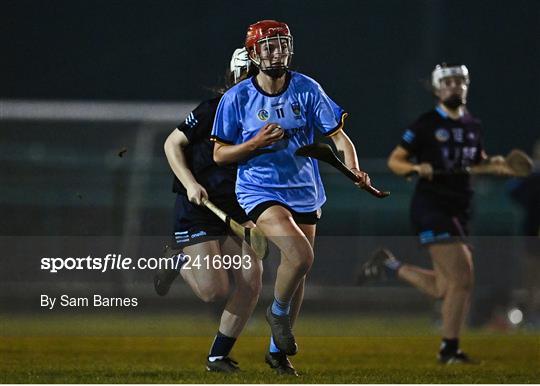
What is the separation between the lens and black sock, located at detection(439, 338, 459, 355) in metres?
7.57

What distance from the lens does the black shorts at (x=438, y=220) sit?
7.76 meters

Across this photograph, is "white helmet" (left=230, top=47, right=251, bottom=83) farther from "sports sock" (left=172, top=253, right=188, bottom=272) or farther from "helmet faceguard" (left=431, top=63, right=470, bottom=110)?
"helmet faceguard" (left=431, top=63, right=470, bottom=110)

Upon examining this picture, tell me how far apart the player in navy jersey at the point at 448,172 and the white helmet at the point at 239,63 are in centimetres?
156

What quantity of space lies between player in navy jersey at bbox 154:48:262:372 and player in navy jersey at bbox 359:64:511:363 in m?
1.53

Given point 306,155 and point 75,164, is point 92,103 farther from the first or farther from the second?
point 306,155

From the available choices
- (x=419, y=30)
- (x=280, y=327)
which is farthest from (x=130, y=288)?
(x=419, y=30)

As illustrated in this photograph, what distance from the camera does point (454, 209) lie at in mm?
7859

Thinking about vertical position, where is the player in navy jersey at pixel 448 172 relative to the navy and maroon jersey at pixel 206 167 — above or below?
below

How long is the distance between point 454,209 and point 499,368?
3.64 ft

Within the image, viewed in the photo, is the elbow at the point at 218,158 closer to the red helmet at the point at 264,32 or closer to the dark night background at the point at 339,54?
the red helmet at the point at 264,32

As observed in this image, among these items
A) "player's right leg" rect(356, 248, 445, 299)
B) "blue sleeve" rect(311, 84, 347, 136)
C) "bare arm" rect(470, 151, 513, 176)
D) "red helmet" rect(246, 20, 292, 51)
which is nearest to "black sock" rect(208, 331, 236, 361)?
"blue sleeve" rect(311, 84, 347, 136)

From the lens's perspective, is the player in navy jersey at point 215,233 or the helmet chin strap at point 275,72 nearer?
the helmet chin strap at point 275,72

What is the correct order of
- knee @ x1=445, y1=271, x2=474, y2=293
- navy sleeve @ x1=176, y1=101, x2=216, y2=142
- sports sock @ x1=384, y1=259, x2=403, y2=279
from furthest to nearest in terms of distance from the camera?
sports sock @ x1=384, y1=259, x2=403, y2=279 < knee @ x1=445, y1=271, x2=474, y2=293 < navy sleeve @ x1=176, y1=101, x2=216, y2=142

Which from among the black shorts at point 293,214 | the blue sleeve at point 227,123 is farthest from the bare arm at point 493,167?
the blue sleeve at point 227,123
